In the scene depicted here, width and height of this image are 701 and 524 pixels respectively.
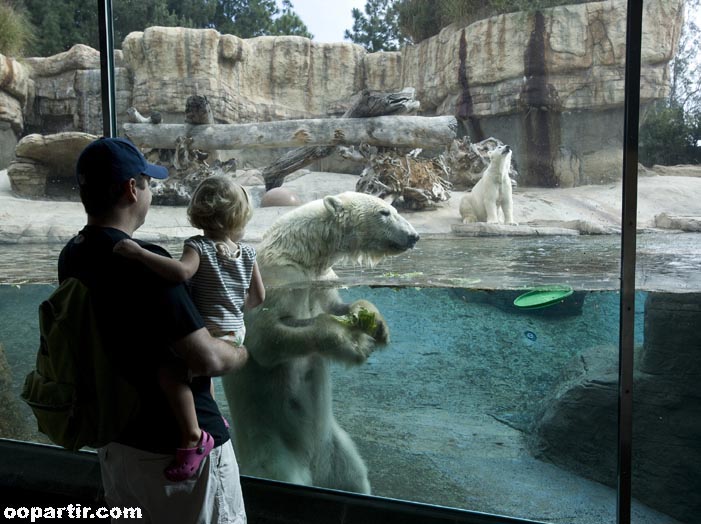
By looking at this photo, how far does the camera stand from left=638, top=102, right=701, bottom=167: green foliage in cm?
198

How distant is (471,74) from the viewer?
2.52 meters

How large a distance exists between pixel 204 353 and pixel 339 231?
1307 mm

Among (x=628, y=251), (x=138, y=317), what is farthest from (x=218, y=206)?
(x=628, y=251)

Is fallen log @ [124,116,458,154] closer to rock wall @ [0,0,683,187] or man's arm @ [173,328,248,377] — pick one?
rock wall @ [0,0,683,187]

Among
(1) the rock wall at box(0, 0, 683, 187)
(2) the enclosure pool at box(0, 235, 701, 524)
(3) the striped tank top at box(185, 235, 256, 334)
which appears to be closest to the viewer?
(3) the striped tank top at box(185, 235, 256, 334)

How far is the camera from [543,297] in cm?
243

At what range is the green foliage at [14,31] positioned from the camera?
322cm

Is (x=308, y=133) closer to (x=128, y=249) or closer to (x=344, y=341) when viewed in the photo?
(x=344, y=341)

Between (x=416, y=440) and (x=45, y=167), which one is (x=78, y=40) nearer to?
(x=45, y=167)

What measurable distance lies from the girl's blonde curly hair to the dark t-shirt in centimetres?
26

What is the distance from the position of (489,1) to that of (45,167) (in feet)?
7.98

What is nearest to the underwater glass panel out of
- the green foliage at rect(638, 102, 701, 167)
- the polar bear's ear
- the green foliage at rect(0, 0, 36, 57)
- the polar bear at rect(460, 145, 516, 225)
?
the green foliage at rect(638, 102, 701, 167)

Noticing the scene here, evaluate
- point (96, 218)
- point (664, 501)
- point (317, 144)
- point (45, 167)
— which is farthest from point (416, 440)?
point (45, 167)

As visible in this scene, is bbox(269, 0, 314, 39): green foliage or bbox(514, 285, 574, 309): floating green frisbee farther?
bbox(269, 0, 314, 39): green foliage
